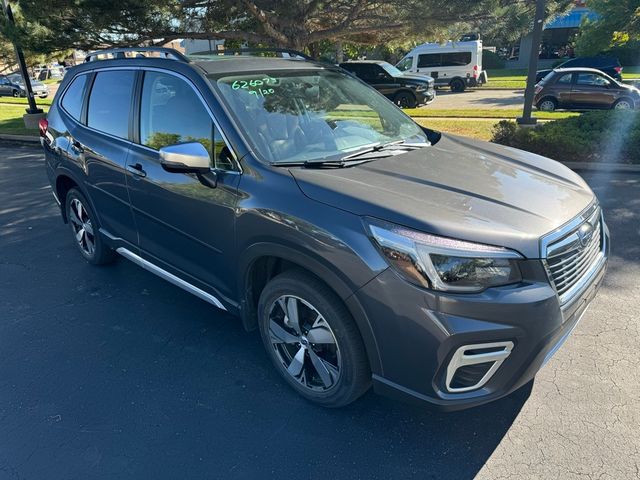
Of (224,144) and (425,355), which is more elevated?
(224,144)

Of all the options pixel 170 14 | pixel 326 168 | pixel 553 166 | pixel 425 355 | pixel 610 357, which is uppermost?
pixel 170 14

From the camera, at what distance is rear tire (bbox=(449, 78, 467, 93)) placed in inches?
1031

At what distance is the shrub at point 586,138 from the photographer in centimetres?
729

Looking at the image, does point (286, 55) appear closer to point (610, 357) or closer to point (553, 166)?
point (553, 166)

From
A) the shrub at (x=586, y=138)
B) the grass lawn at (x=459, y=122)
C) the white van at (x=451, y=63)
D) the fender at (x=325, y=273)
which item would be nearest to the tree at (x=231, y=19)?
the grass lawn at (x=459, y=122)

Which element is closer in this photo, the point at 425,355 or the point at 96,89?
the point at 425,355

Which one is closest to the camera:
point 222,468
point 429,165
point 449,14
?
point 222,468

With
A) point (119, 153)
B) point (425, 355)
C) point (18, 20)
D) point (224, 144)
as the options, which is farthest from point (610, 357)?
point (18, 20)

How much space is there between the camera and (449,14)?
30.2 ft

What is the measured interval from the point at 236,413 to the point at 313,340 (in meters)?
0.63

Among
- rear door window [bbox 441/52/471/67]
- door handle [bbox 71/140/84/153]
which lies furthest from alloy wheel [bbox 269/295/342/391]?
rear door window [bbox 441/52/471/67]

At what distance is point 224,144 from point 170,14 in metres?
9.57

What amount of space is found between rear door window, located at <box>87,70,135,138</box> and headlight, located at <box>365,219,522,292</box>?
8.21 ft

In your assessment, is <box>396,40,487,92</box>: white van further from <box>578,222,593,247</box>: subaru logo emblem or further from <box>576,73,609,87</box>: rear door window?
<box>578,222,593,247</box>: subaru logo emblem
